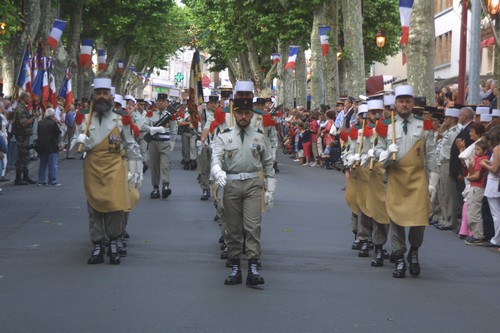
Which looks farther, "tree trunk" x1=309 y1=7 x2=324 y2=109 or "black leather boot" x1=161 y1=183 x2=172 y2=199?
"tree trunk" x1=309 y1=7 x2=324 y2=109

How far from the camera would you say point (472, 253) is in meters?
13.1

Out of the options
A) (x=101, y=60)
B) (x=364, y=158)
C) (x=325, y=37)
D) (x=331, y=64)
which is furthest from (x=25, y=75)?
(x=101, y=60)

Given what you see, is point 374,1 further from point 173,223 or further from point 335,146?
point 173,223

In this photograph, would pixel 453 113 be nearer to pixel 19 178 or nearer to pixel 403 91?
pixel 403 91

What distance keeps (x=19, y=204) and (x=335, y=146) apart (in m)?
14.3

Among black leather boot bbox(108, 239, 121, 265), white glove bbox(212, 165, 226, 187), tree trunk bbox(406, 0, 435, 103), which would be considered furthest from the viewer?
tree trunk bbox(406, 0, 435, 103)

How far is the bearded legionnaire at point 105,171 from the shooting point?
11164 mm

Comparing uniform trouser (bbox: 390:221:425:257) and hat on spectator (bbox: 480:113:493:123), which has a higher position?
hat on spectator (bbox: 480:113:493:123)

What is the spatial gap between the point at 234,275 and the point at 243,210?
659mm

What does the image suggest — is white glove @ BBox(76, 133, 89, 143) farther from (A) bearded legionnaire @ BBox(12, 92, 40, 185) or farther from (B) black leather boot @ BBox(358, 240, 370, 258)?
(A) bearded legionnaire @ BBox(12, 92, 40, 185)

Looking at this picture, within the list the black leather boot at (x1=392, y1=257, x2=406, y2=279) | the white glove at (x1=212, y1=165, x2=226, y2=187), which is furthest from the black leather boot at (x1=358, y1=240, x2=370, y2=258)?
the white glove at (x1=212, y1=165, x2=226, y2=187)

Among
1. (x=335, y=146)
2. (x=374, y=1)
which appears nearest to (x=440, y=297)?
(x=335, y=146)

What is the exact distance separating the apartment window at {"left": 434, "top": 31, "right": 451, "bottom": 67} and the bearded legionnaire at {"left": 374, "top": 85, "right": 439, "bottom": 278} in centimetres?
4693

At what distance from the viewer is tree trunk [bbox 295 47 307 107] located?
51.5m
